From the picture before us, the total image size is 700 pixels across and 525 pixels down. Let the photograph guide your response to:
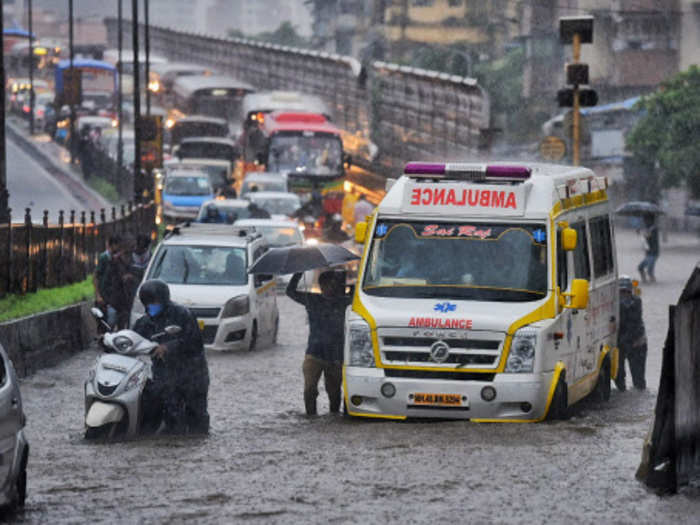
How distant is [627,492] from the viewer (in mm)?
10125

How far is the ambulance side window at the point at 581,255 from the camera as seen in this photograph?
15222 mm

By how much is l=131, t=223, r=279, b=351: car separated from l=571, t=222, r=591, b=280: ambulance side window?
7946 millimetres

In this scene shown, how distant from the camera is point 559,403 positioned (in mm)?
13875

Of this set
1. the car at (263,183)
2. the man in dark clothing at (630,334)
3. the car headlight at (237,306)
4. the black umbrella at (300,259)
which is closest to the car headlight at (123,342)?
the black umbrella at (300,259)

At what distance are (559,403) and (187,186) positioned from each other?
3675 centimetres

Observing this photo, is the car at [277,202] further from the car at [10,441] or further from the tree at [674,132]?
the car at [10,441]

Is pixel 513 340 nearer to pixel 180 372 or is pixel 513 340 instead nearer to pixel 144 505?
pixel 180 372

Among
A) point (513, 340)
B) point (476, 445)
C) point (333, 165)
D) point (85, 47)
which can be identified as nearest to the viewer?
→ point (476, 445)

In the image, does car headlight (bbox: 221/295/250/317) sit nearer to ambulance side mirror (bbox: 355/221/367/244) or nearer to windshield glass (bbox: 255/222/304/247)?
ambulance side mirror (bbox: 355/221/367/244)

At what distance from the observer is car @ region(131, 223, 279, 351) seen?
2278 cm

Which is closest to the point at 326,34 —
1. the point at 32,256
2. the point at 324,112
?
the point at 324,112

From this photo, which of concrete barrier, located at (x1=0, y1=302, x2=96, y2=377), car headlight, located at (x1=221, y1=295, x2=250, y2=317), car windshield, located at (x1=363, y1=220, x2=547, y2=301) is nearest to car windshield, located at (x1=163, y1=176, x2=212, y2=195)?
concrete barrier, located at (x1=0, y1=302, x2=96, y2=377)

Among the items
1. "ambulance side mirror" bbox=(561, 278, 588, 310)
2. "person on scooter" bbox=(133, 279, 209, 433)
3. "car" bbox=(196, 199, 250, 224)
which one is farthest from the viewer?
"car" bbox=(196, 199, 250, 224)

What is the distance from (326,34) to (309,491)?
15422cm
